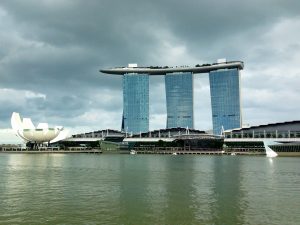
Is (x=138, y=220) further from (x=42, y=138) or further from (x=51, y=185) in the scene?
(x=42, y=138)

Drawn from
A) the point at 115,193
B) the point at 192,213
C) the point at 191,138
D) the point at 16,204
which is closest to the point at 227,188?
the point at 115,193

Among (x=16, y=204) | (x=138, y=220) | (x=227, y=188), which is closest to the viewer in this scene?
(x=138, y=220)

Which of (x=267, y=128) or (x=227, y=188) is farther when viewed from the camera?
(x=267, y=128)

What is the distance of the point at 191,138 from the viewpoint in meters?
195

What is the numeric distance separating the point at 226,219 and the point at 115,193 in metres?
12.2

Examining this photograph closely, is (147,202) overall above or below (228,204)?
above

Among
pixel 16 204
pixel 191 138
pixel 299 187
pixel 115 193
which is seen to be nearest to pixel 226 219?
pixel 115 193

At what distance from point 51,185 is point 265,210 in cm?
2127

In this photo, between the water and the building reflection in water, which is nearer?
the water

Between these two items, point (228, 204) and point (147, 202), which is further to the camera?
point (147, 202)

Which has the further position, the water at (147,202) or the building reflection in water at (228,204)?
the building reflection in water at (228,204)

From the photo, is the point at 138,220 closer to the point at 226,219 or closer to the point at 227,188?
the point at 226,219

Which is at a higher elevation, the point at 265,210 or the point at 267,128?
the point at 267,128

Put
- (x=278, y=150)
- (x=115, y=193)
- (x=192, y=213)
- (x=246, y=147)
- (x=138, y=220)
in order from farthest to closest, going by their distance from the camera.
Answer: (x=246, y=147) → (x=278, y=150) → (x=115, y=193) → (x=192, y=213) → (x=138, y=220)
